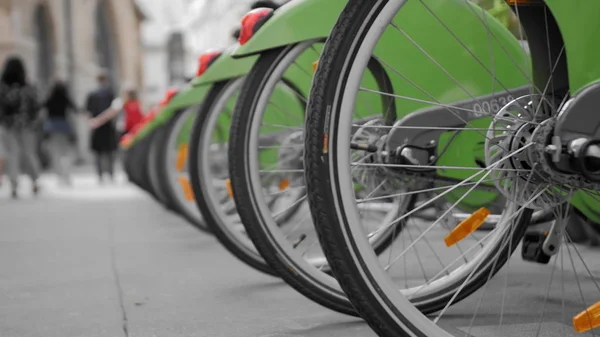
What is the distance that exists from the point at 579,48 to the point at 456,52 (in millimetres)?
731

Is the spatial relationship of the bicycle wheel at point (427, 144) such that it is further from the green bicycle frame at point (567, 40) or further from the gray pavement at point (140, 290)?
the gray pavement at point (140, 290)

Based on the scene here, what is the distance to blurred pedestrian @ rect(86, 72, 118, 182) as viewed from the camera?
14927mm

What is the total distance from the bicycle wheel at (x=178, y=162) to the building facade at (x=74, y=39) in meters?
8.17

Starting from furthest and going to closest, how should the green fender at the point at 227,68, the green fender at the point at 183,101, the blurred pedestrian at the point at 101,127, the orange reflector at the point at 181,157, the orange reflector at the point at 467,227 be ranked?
the blurred pedestrian at the point at 101,127 < the orange reflector at the point at 181,157 < the green fender at the point at 183,101 < the green fender at the point at 227,68 < the orange reflector at the point at 467,227

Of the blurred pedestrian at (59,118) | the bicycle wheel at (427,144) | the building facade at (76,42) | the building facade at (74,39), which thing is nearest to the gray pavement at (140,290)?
the bicycle wheel at (427,144)

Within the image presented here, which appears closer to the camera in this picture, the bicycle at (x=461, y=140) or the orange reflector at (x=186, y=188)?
the bicycle at (x=461, y=140)

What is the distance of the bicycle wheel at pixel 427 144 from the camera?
86.0 inches

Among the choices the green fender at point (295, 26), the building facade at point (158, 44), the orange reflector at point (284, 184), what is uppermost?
the green fender at point (295, 26)

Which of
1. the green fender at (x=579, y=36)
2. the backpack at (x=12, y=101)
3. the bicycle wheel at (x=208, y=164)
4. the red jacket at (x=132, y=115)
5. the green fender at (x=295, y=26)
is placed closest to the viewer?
the green fender at (x=579, y=36)

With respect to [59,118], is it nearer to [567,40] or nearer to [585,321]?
[567,40]

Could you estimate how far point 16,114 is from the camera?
38.1 ft

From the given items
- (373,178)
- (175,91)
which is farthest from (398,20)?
(175,91)

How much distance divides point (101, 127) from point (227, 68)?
1125 cm

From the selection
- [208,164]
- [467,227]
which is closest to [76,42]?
[208,164]
